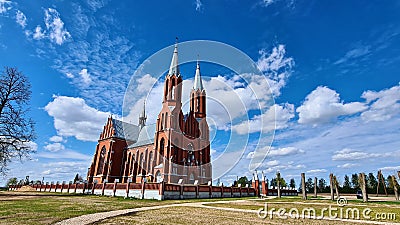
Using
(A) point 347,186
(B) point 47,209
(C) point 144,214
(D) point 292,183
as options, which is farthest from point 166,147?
(D) point 292,183

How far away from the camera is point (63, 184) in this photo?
3903cm

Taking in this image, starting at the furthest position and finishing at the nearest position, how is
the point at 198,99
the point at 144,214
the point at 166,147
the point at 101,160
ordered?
the point at 198,99 → the point at 101,160 → the point at 166,147 → the point at 144,214

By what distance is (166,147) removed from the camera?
4006 centimetres

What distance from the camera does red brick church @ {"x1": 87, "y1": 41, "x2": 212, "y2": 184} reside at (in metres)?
40.4

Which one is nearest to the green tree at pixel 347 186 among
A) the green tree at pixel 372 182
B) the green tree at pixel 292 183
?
the green tree at pixel 372 182

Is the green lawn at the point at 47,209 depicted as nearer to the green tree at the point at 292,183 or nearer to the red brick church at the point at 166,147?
the red brick church at the point at 166,147

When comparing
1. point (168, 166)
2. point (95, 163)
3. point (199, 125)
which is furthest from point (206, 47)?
point (95, 163)

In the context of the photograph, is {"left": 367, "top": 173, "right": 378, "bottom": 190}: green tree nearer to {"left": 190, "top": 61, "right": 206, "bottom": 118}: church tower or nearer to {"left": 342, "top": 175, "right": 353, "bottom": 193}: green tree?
{"left": 342, "top": 175, "right": 353, "bottom": 193}: green tree

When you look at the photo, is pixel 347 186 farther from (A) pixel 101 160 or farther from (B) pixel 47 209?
(B) pixel 47 209

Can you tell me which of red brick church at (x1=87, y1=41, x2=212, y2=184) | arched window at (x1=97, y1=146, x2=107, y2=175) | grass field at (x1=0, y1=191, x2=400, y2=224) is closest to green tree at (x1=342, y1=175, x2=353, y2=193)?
red brick church at (x1=87, y1=41, x2=212, y2=184)

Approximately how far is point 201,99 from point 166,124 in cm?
1292

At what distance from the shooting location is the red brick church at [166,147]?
1592 inches

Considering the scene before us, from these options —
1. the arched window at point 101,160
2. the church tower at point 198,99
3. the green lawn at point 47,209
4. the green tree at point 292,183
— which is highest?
the church tower at point 198,99

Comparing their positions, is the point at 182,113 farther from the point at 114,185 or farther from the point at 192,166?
the point at 114,185
